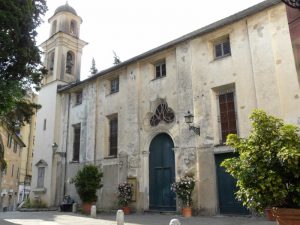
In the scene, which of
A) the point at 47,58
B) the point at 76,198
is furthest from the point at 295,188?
the point at 47,58

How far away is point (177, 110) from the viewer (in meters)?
16.0

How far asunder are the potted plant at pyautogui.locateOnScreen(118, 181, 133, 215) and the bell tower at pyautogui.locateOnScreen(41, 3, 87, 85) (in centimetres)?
1141

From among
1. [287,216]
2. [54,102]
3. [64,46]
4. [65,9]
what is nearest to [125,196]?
[54,102]

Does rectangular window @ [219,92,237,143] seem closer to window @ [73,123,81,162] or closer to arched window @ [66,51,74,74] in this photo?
window @ [73,123,81,162]

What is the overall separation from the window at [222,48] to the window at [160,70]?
3111 mm

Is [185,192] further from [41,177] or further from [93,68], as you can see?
[93,68]

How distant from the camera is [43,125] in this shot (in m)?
24.7

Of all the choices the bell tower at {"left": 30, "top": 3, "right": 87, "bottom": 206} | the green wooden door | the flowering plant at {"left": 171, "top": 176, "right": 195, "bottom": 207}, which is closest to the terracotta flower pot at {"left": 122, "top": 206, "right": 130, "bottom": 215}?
the flowering plant at {"left": 171, "top": 176, "right": 195, "bottom": 207}

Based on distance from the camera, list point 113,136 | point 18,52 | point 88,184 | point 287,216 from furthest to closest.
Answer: point 113,136
point 88,184
point 18,52
point 287,216

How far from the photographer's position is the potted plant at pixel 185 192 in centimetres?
1385

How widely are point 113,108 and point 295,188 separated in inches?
605

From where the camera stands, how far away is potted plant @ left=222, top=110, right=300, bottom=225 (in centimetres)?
510

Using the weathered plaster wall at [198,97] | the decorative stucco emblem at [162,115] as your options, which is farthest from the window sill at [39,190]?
the decorative stucco emblem at [162,115]

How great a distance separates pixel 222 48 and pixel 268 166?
35.5 ft
